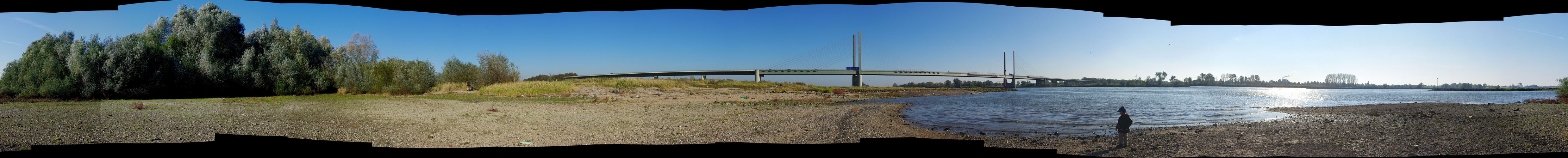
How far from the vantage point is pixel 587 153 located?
1.07 meters

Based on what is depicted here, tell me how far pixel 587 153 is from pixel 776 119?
28.8 feet

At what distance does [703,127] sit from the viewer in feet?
29.0

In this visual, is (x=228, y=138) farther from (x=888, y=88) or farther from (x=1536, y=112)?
(x=888, y=88)

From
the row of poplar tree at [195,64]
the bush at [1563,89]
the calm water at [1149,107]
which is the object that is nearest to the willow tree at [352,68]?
the row of poplar tree at [195,64]

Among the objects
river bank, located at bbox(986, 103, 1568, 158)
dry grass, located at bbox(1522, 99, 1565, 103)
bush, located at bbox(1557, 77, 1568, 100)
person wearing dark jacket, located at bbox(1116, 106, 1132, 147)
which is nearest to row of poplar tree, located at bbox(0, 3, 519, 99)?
person wearing dark jacket, located at bbox(1116, 106, 1132, 147)

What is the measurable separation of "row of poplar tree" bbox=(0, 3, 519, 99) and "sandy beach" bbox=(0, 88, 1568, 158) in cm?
34

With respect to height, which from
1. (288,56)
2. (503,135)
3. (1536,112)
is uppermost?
(288,56)

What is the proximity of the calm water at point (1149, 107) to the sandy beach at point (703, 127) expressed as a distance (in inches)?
12.5

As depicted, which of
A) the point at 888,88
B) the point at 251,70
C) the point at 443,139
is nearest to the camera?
the point at 443,139

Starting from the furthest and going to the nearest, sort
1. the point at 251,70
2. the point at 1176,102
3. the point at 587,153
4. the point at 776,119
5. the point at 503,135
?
the point at 1176,102, the point at 251,70, the point at 776,119, the point at 503,135, the point at 587,153

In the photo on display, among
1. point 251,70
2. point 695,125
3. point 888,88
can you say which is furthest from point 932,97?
point 251,70

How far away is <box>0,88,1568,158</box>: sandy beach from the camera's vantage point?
5.62 metres

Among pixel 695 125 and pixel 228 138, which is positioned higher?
pixel 228 138

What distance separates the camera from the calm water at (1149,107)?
7574 mm
